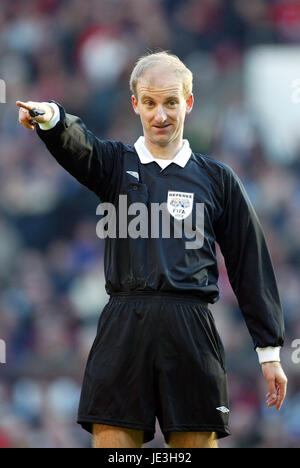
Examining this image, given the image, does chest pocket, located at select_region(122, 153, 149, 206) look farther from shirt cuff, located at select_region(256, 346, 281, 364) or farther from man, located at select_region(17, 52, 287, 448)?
shirt cuff, located at select_region(256, 346, 281, 364)

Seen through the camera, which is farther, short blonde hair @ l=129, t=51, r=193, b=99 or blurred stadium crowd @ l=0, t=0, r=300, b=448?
blurred stadium crowd @ l=0, t=0, r=300, b=448

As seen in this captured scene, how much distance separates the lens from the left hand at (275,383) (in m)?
3.87

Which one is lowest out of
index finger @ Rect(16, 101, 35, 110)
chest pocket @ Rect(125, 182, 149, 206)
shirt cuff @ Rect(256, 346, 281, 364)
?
shirt cuff @ Rect(256, 346, 281, 364)

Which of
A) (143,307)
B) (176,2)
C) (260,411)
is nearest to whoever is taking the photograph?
(143,307)

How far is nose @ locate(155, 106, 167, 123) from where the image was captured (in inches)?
149

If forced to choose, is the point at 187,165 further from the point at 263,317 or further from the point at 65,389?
the point at 65,389

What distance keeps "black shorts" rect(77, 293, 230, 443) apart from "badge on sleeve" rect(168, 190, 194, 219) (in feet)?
1.06

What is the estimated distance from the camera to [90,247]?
9.12 metres

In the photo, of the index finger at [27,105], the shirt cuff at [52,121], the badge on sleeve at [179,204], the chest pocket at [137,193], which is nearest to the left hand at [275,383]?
the badge on sleeve at [179,204]

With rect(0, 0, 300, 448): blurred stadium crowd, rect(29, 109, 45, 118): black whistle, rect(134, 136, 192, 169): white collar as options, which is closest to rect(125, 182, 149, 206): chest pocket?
rect(134, 136, 192, 169): white collar

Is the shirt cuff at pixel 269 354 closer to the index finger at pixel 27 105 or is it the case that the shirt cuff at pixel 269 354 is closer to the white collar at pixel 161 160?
the white collar at pixel 161 160

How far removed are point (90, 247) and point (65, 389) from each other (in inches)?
60.3

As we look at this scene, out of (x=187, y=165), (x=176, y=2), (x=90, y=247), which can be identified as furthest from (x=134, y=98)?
(x=176, y=2)

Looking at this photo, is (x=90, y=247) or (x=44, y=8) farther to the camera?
(x=44, y=8)
